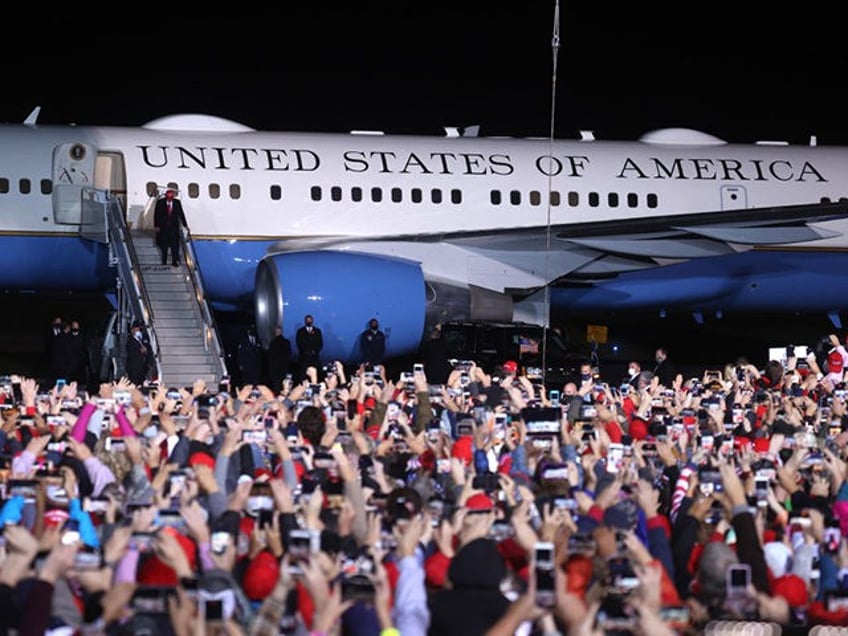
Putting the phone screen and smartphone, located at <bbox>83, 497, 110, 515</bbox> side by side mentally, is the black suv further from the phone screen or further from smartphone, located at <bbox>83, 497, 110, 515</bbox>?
the phone screen

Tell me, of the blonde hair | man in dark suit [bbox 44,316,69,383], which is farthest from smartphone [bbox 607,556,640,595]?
man in dark suit [bbox 44,316,69,383]

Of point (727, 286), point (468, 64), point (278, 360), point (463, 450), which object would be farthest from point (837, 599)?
point (468, 64)

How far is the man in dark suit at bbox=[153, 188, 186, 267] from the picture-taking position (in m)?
24.4

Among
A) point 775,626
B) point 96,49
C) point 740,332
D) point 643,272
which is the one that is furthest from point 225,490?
point 96,49

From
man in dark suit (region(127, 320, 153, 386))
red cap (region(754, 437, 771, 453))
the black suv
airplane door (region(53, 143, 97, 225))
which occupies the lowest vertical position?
red cap (region(754, 437, 771, 453))

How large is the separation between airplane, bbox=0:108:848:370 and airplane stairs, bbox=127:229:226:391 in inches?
24.2

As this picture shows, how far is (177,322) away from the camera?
23750 millimetres

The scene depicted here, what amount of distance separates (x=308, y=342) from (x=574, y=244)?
5.09m

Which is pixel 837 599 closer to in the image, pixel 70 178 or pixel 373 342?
pixel 373 342

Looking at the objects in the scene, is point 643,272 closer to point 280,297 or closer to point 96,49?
point 280,297

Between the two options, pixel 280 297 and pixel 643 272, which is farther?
pixel 643 272

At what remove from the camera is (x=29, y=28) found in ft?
180

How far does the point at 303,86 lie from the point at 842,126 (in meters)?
18.6

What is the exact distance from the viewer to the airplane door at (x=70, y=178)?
25.0m
